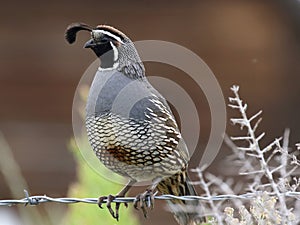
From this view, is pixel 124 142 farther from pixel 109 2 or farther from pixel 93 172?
pixel 109 2

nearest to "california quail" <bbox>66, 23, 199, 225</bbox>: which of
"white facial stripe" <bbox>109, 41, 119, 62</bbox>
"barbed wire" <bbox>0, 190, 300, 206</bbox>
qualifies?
"white facial stripe" <bbox>109, 41, 119, 62</bbox>

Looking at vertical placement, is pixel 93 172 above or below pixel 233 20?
below

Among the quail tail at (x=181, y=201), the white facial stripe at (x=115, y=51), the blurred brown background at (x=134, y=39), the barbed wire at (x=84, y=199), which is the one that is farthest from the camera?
the blurred brown background at (x=134, y=39)

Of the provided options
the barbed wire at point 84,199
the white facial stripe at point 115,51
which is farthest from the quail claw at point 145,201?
the white facial stripe at point 115,51

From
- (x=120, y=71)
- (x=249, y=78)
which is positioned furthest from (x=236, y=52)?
(x=120, y=71)

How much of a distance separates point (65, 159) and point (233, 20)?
1961 mm

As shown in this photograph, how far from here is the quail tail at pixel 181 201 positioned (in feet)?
13.6

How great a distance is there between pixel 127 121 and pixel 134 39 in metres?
3.87

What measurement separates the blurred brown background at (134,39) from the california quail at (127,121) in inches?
143

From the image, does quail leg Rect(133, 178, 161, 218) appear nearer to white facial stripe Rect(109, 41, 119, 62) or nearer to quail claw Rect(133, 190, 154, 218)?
quail claw Rect(133, 190, 154, 218)

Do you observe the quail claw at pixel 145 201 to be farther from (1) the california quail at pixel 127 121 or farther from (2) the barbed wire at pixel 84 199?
(2) the barbed wire at pixel 84 199

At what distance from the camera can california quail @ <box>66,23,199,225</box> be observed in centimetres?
391

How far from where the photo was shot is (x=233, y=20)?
7855mm

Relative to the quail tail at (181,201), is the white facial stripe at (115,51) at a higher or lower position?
higher
